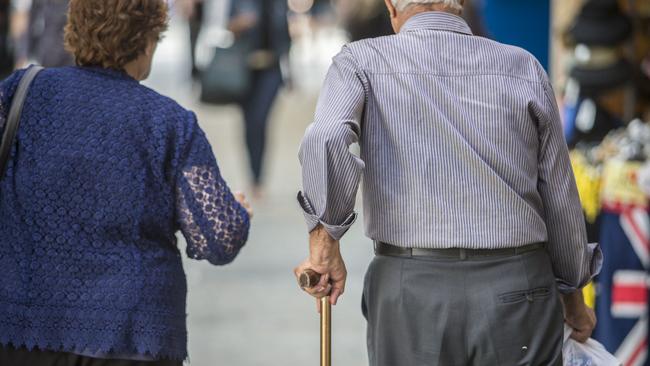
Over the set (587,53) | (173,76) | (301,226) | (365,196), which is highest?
(365,196)

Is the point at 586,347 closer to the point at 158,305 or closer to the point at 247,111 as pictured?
the point at 158,305

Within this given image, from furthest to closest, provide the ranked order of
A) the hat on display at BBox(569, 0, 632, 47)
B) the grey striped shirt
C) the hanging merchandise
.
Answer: the hat on display at BBox(569, 0, 632, 47), the hanging merchandise, the grey striped shirt

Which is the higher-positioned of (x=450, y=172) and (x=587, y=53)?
(x=450, y=172)

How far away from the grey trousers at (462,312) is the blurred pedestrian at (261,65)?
7705 mm

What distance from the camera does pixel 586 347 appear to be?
3.70 meters

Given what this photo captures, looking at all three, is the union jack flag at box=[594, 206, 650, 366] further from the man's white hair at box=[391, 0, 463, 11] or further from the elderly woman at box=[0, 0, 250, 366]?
the elderly woman at box=[0, 0, 250, 366]

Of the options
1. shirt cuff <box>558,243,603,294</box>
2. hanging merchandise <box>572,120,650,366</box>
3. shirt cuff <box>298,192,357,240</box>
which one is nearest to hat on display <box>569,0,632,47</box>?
hanging merchandise <box>572,120,650,366</box>

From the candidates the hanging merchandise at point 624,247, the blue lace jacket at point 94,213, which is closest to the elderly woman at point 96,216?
the blue lace jacket at point 94,213

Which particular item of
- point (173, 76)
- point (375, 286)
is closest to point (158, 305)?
point (375, 286)

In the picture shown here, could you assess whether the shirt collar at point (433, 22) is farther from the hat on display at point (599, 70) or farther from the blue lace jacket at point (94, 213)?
the hat on display at point (599, 70)

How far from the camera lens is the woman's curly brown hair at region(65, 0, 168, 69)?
3.50 metres

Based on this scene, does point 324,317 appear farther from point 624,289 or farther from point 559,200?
point 624,289

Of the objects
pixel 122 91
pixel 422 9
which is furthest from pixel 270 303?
pixel 422 9

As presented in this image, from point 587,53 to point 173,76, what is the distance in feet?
56.3
